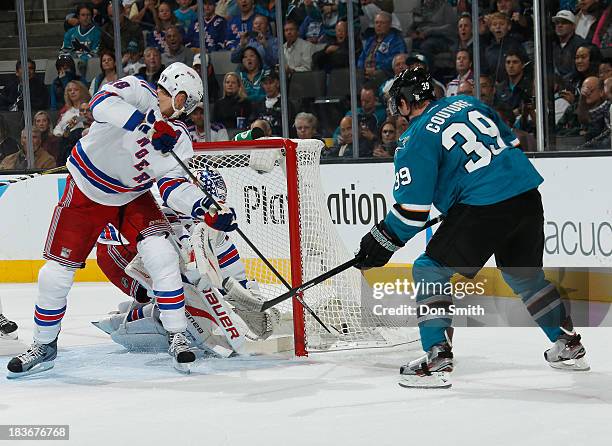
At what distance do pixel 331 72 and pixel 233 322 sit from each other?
8.84ft

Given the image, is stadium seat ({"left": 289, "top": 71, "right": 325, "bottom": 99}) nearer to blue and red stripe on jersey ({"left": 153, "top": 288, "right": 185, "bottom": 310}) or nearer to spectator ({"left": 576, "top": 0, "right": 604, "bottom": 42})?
spectator ({"left": 576, "top": 0, "right": 604, "bottom": 42})

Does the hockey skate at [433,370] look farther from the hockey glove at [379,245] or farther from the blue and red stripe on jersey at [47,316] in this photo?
the blue and red stripe on jersey at [47,316]

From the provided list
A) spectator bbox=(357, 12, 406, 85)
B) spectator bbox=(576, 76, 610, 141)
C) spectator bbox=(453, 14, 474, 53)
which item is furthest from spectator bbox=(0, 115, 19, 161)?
spectator bbox=(576, 76, 610, 141)

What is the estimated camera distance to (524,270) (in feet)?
12.4

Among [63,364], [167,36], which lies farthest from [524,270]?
[167,36]

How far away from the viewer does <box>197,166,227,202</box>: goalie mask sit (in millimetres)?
4641

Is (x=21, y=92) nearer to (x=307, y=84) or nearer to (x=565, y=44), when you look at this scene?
(x=307, y=84)

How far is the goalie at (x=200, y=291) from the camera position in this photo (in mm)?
4379

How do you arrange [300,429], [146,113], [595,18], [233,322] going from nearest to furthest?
1. [300,429]
2. [146,113]
3. [233,322]
4. [595,18]

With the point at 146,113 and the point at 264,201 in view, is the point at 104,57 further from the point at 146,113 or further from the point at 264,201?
the point at 146,113

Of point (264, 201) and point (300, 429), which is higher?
point (264, 201)

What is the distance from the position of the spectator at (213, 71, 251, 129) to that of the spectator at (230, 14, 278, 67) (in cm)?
17

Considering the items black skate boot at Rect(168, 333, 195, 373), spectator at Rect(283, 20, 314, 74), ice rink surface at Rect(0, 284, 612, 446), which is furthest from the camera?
spectator at Rect(283, 20, 314, 74)

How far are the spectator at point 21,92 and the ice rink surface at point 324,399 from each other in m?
2.81
